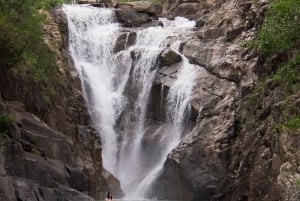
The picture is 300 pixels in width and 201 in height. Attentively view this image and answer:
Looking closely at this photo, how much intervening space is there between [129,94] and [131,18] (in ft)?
36.9

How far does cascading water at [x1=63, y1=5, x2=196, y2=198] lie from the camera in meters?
36.4

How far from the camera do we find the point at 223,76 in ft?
119

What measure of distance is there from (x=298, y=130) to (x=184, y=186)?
9.71 meters

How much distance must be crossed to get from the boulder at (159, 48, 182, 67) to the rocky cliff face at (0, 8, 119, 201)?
6.53 metres

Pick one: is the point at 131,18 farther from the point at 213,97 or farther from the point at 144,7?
the point at 213,97

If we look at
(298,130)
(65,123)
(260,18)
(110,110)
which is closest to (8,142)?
(65,123)

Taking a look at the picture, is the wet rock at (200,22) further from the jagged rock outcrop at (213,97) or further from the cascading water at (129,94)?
the jagged rock outcrop at (213,97)

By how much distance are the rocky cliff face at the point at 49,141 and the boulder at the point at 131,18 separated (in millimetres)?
8899

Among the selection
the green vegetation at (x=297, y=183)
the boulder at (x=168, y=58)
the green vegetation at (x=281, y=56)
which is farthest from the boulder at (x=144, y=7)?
the green vegetation at (x=297, y=183)

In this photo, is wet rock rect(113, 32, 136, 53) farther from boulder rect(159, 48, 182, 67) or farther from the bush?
the bush

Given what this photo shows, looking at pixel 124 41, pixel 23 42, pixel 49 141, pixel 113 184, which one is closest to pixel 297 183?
pixel 49 141

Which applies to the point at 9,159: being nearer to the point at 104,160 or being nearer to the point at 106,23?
the point at 104,160

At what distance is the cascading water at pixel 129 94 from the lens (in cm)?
3644

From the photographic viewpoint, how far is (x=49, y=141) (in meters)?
25.7
